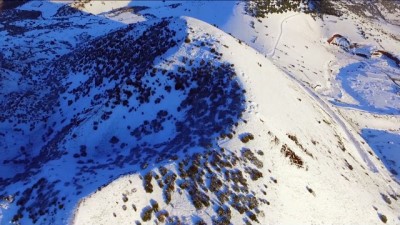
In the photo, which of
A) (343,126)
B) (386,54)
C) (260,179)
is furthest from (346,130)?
(386,54)

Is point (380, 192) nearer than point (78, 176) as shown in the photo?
No

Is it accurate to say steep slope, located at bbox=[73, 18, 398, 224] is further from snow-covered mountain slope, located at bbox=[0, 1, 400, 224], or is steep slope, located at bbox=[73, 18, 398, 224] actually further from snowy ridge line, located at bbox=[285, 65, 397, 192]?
snowy ridge line, located at bbox=[285, 65, 397, 192]

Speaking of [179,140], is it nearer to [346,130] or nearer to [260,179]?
[260,179]

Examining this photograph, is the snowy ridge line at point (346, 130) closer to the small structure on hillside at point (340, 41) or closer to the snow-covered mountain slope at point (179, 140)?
the snow-covered mountain slope at point (179, 140)

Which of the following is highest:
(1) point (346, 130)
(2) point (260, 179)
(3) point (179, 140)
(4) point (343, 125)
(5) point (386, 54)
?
(3) point (179, 140)

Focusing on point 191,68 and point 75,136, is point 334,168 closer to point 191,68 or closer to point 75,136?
point 191,68

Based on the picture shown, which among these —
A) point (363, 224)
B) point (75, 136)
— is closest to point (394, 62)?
point (363, 224)

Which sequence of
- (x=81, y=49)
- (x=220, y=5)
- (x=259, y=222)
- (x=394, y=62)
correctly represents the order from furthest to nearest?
(x=220, y=5), (x=394, y=62), (x=81, y=49), (x=259, y=222)

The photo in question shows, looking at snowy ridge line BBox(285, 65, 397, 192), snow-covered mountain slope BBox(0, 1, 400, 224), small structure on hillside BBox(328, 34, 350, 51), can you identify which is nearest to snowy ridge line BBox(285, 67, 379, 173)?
snowy ridge line BBox(285, 65, 397, 192)

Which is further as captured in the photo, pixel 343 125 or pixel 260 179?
pixel 343 125
